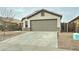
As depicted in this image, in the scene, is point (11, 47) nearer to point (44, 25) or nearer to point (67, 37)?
point (44, 25)

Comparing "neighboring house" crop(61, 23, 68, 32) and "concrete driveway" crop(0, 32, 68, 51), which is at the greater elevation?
"neighboring house" crop(61, 23, 68, 32)

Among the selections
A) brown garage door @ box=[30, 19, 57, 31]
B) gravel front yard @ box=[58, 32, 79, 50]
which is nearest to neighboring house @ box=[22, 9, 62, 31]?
brown garage door @ box=[30, 19, 57, 31]

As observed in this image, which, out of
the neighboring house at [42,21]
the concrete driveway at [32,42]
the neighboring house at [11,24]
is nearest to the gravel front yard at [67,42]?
the concrete driveway at [32,42]

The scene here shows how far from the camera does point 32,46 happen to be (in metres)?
4.95

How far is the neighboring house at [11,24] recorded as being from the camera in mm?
5086

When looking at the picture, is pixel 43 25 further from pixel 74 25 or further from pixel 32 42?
pixel 74 25

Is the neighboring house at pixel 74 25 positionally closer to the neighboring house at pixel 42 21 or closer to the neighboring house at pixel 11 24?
the neighboring house at pixel 42 21

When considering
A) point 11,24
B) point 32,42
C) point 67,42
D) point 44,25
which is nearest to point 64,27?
point 67,42

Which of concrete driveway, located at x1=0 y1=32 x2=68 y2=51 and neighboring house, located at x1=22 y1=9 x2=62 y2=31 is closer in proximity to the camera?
concrete driveway, located at x1=0 y1=32 x2=68 y2=51

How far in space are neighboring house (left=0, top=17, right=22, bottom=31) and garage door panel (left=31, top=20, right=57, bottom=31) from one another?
16.0 inches

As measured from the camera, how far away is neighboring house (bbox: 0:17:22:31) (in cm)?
509

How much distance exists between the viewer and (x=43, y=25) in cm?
524

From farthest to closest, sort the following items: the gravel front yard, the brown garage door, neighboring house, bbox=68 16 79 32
→ the brown garage door
neighboring house, bbox=68 16 79 32
the gravel front yard

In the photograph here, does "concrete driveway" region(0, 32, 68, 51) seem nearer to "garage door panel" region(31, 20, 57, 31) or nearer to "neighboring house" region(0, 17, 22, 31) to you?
"garage door panel" region(31, 20, 57, 31)
